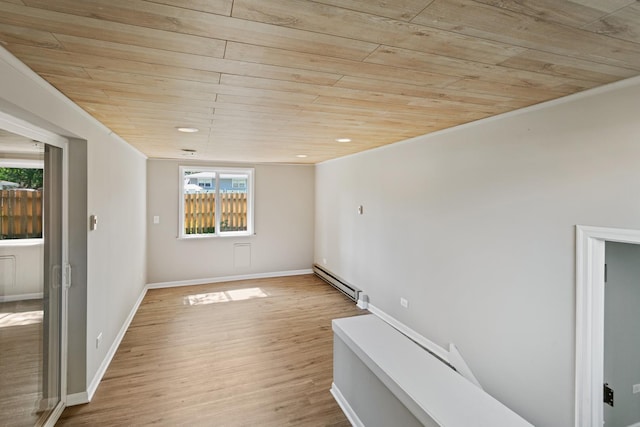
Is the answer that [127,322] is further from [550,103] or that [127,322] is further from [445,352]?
[550,103]

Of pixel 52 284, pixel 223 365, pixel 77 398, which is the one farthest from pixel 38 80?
pixel 223 365

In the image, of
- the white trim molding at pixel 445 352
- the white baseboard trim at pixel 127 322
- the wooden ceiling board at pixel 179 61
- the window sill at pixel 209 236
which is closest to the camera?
the wooden ceiling board at pixel 179 61

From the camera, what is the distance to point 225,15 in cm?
108

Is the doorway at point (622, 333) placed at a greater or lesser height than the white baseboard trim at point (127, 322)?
greater

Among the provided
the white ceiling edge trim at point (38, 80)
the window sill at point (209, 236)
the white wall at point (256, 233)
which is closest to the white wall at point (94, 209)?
the white ceiling edge trim at point (38, 80)

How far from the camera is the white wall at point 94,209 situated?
1.65 meters

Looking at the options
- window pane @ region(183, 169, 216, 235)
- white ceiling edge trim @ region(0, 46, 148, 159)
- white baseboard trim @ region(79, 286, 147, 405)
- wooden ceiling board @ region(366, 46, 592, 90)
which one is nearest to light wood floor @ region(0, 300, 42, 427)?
white baseboard trim @ region(79, 286, 147, 405)

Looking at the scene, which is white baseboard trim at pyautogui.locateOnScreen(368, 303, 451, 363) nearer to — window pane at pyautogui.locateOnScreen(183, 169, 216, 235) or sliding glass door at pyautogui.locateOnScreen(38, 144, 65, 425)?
sliding glass door at pyautogui.locateOnScreen(38, 144, 65, 425)

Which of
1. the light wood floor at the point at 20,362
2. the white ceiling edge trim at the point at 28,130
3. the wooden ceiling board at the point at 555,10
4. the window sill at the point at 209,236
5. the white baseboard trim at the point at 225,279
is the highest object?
the wooden ceiling board at the point at 555,10

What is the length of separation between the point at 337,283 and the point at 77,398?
381 centimetres

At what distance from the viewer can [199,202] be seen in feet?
20.2

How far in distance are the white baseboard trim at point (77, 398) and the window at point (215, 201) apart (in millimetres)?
3561

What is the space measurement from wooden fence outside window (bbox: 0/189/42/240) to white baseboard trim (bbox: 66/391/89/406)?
1391 millimetres

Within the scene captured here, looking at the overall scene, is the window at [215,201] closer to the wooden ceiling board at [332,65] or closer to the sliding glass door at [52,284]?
the sliding glass door at [52,284]
